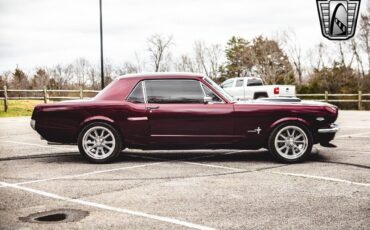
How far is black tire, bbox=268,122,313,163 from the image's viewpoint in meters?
7.54

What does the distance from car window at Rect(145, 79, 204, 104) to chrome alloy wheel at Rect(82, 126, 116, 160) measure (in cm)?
90

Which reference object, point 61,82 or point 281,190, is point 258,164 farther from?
point 61,82

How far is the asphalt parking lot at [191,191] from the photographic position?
4301mm

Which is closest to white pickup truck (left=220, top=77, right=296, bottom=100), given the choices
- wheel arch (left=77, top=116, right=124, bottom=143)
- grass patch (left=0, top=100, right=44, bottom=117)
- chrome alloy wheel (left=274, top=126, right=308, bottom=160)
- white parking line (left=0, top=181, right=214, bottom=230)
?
grass patch (left=0, top=100, right=44, bottom=117)

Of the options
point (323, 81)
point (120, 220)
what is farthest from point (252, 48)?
point (120, 220)

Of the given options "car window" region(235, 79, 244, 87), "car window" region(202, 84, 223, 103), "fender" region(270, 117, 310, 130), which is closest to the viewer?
"fender" region(270, 117, 310, 130)

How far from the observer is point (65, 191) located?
18.4 ft

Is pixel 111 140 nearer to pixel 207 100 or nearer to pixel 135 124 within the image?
pixel 135 124

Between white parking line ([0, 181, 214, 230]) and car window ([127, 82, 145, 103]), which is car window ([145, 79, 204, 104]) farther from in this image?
white parking line ([0, 181, 214, 230])

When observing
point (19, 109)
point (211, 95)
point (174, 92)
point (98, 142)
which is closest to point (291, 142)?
point (211, 95)

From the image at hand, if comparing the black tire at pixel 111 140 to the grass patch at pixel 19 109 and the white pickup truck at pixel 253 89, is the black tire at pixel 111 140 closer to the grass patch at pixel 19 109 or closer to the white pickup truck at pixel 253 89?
the white pickup truck at pixel 253 89

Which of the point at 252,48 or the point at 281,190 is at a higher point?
the point at 252,48

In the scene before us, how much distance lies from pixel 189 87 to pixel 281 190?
2.79 metres

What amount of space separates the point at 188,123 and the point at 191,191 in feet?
7.23
